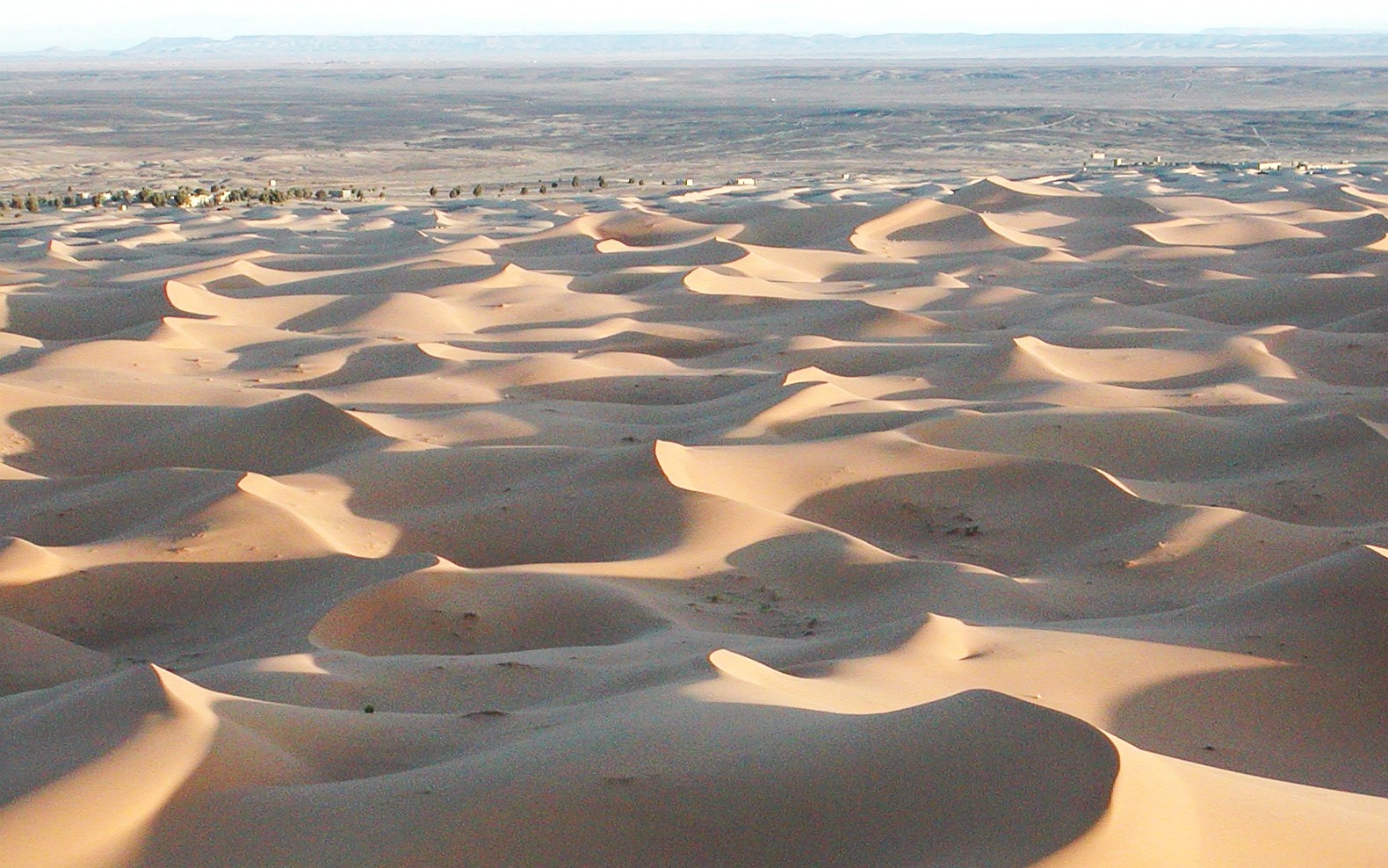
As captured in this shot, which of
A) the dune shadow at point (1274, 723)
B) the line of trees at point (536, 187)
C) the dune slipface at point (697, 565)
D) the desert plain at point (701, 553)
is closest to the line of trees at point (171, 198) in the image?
the line of trees at point (536, 187)

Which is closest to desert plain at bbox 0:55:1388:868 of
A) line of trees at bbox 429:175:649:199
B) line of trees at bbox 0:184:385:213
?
line of trees at bbox 0:184:385:213

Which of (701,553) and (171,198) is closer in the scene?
(701,553)

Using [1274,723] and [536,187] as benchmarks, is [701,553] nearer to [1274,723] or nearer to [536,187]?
[1274,723]

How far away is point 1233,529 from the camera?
319 inches

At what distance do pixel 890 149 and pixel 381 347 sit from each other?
37.3 meters

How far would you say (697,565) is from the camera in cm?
774

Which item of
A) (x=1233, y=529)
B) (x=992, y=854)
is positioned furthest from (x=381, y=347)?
(x=992, y=854)

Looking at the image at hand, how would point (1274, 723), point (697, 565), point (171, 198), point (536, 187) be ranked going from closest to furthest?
point (1274, 723) → point (697, 565) → point (171, 198) → point (536, 187)

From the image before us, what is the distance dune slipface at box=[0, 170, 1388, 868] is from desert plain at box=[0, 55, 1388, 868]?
0.02 metres

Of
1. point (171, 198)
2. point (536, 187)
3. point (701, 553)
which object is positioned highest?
point (701, 553)

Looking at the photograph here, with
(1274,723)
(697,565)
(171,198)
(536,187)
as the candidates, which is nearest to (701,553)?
(697,565)

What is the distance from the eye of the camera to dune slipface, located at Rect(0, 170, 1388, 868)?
12.9 feet

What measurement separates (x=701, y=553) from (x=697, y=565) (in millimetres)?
202

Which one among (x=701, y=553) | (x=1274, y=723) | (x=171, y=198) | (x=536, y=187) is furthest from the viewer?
(x=536, y=187)
